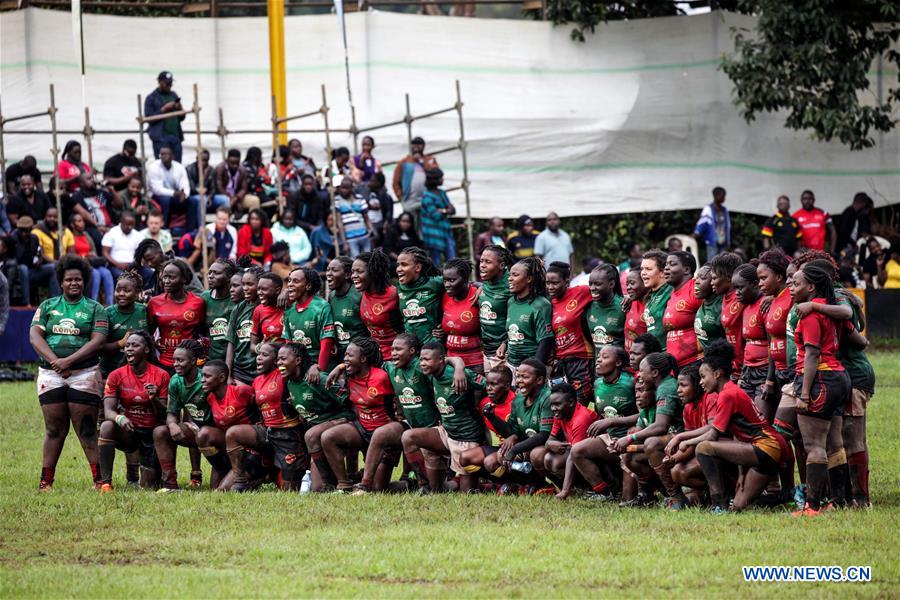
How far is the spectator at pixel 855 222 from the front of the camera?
2541 centimetres

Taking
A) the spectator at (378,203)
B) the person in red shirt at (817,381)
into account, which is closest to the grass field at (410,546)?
the person in red shirt at (817,381)

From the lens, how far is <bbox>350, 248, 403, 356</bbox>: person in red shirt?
13.5 meters

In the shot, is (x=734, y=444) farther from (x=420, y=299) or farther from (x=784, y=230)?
(x=784, y=230)

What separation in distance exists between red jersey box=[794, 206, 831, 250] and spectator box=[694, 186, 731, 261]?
1.28m

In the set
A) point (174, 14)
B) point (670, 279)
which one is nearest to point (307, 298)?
point (670, 279)

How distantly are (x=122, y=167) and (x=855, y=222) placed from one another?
41.0ft

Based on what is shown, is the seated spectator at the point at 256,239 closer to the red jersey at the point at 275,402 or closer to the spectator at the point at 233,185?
the spectator at the point at 233,185

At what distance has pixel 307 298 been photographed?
A: 1370 centimetres

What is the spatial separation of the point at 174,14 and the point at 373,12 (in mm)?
5225

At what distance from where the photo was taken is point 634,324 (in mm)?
12719

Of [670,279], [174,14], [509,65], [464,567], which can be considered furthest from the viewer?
[174,14]

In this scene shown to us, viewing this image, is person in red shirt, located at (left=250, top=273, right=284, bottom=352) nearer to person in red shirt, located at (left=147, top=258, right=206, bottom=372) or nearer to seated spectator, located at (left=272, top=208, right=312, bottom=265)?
person in red shirt, located at (left=147, top=258, right=206, bottom=372)

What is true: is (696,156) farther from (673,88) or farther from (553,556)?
(553,556)

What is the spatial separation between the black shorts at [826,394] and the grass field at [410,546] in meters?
0.77
